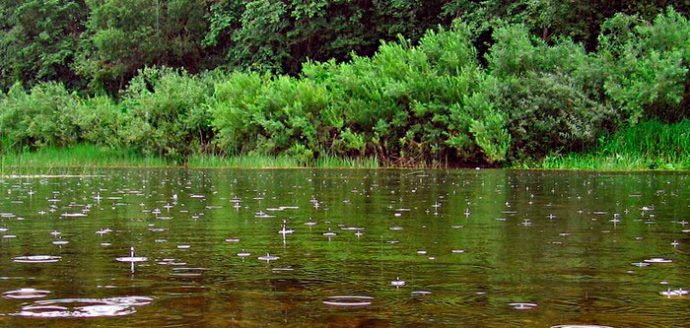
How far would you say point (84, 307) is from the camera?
7.12 metres

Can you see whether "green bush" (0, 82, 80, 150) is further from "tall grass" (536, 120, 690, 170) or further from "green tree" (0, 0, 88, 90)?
"tall grass" (536, 120, 690, 170)

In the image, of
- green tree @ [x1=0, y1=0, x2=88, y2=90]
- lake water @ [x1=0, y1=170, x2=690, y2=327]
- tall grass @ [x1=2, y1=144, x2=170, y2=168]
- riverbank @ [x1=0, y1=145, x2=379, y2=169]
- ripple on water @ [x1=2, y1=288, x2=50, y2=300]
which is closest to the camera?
lake water @ [x1=0, y1=170, x2=690, y2=327]

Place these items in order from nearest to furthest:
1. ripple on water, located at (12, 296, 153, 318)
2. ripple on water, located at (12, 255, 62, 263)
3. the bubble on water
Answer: ripple on water, located at (12, 296, 153, 318) < the bubble on water < ripple on water, located at (12, 255, 62, 263)

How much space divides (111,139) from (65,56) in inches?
895

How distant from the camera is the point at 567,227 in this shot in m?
13.1

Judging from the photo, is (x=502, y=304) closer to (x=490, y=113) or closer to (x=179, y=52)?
(x=490, y=113)

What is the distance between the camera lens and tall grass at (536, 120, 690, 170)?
1294 inches

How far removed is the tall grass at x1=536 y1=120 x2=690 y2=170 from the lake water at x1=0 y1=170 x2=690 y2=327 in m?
13.9

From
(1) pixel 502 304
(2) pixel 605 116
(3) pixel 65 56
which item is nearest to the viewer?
(1) pixel 502 304

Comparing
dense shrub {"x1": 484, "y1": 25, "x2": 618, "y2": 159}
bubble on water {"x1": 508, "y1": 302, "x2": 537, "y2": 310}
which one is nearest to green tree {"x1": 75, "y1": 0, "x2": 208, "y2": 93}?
dense shrub {"x1": 484, "y1": 25, "x2": 618, "y2": 159}

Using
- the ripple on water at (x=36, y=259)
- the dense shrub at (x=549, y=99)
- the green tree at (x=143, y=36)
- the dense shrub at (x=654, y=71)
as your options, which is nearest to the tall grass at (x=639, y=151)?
the dense shrub at (x=549, y=99)

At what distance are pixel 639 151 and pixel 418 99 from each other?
8.01 meters

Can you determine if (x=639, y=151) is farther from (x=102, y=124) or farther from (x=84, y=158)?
(x=84, y=158)

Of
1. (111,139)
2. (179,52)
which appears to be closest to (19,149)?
(111,139)
